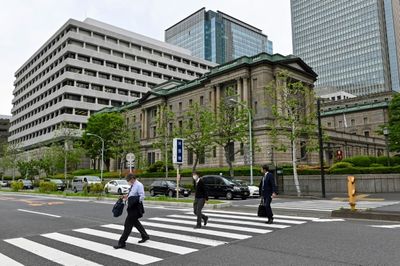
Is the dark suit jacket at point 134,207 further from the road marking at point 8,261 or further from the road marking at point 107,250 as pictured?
the road marking at point 8,261

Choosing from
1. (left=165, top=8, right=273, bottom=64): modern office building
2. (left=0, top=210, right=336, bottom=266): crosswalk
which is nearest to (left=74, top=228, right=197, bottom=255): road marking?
(left=0, top=210, right=336, bottom=266): crosswalk

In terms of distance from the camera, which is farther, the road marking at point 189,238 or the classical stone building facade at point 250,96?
the classical stone building facade at point 250,96

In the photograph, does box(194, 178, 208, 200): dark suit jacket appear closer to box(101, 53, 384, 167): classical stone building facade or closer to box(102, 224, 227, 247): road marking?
box(102, 224, 227, 247): road marking

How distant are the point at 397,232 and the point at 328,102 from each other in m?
88.4

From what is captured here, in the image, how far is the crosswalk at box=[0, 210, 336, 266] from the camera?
7021 mm

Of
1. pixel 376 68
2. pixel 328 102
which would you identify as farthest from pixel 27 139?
pixel 376 68

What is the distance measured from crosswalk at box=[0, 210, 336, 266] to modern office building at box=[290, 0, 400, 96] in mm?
115728

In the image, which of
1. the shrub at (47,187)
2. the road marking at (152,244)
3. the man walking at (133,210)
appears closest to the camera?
the road marking at (152,244)

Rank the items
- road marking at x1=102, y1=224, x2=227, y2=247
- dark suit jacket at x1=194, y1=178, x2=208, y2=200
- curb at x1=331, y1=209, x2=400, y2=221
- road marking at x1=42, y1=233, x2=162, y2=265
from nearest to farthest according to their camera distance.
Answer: road marking at x1=42, y1=233, x2=162, y2=265 → road marking at x1=102, y1=224, x2=227, y2=247 → dark suit jacket at x1=194, y1=178, x2=208, y2=200 → curb at x1=331, y1=209, x2=400, y2=221

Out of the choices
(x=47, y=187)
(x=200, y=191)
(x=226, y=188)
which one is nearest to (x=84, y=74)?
(x=47, y=187)

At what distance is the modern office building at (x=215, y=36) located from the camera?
13950 centimetres

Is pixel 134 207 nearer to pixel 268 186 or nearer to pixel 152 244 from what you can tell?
pixel 152 244

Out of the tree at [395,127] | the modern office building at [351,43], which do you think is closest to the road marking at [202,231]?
the tree at [395,127]

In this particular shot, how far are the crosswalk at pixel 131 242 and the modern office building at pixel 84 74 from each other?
70.1m
